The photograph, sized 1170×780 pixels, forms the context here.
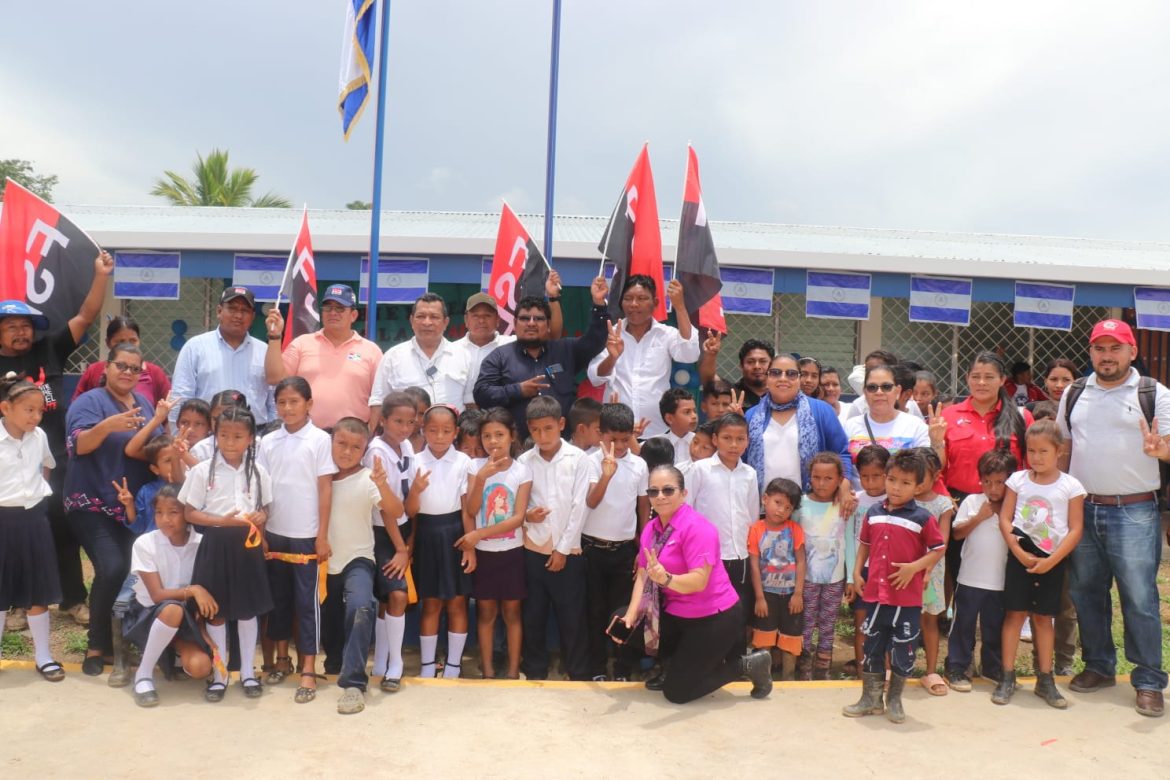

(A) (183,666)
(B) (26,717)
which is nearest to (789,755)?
(A) (183,666)

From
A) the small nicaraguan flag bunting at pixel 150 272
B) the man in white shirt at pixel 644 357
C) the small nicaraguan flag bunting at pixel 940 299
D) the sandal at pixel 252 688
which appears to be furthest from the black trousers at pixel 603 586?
the small nicaraguan flag bunting at pixel 150 272

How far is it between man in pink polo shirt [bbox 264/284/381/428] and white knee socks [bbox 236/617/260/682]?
3.84 feet

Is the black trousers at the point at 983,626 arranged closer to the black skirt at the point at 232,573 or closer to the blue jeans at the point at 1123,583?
the blue jeans at the point at 1123,583

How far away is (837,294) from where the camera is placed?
29.1 feet

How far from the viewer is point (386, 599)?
434 centimetres

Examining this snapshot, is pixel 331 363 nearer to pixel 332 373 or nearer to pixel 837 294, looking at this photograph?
pixel 332 373

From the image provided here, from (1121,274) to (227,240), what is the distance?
9051 mm

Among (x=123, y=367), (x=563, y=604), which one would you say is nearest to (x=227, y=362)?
(x=123, y=367)

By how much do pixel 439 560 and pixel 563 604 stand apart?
0.67 metres

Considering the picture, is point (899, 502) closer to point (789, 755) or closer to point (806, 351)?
point (789, 755)

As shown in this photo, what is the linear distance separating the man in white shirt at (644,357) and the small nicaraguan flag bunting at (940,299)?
4.61 metres

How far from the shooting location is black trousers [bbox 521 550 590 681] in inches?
Result: 178

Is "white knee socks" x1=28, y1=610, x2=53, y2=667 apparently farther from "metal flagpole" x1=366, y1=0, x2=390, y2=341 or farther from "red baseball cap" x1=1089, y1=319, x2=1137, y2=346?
"red baseball cap" x1=1089, y1=319, x2=1137, y2=346

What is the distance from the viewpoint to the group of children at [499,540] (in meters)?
4.08
